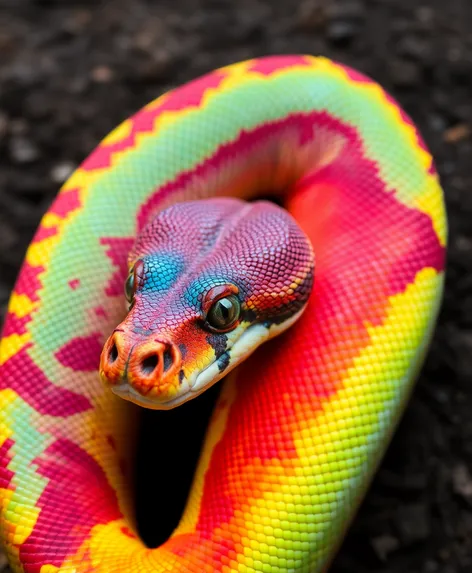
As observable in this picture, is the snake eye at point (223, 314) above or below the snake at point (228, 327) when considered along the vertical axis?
above

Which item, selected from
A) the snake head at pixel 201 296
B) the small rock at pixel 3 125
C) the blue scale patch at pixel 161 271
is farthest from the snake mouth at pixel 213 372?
the small rock at pixel 3 125

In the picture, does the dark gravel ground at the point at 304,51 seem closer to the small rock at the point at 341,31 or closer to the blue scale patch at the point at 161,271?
the small rock at the point at 341,31

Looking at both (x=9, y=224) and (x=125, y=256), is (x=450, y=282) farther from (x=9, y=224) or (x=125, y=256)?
(x=9, y=224)

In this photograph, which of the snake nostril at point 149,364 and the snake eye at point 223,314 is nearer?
the snake nostril at point 149,364

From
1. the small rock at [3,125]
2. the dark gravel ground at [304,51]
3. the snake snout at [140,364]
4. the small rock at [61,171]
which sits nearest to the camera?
the snake snout at [140,364]

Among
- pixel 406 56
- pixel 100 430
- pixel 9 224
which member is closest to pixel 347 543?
pixel 100 430

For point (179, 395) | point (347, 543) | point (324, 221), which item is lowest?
point (347, 543)

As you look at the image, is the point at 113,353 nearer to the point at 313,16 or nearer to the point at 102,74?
the point at 102,74
